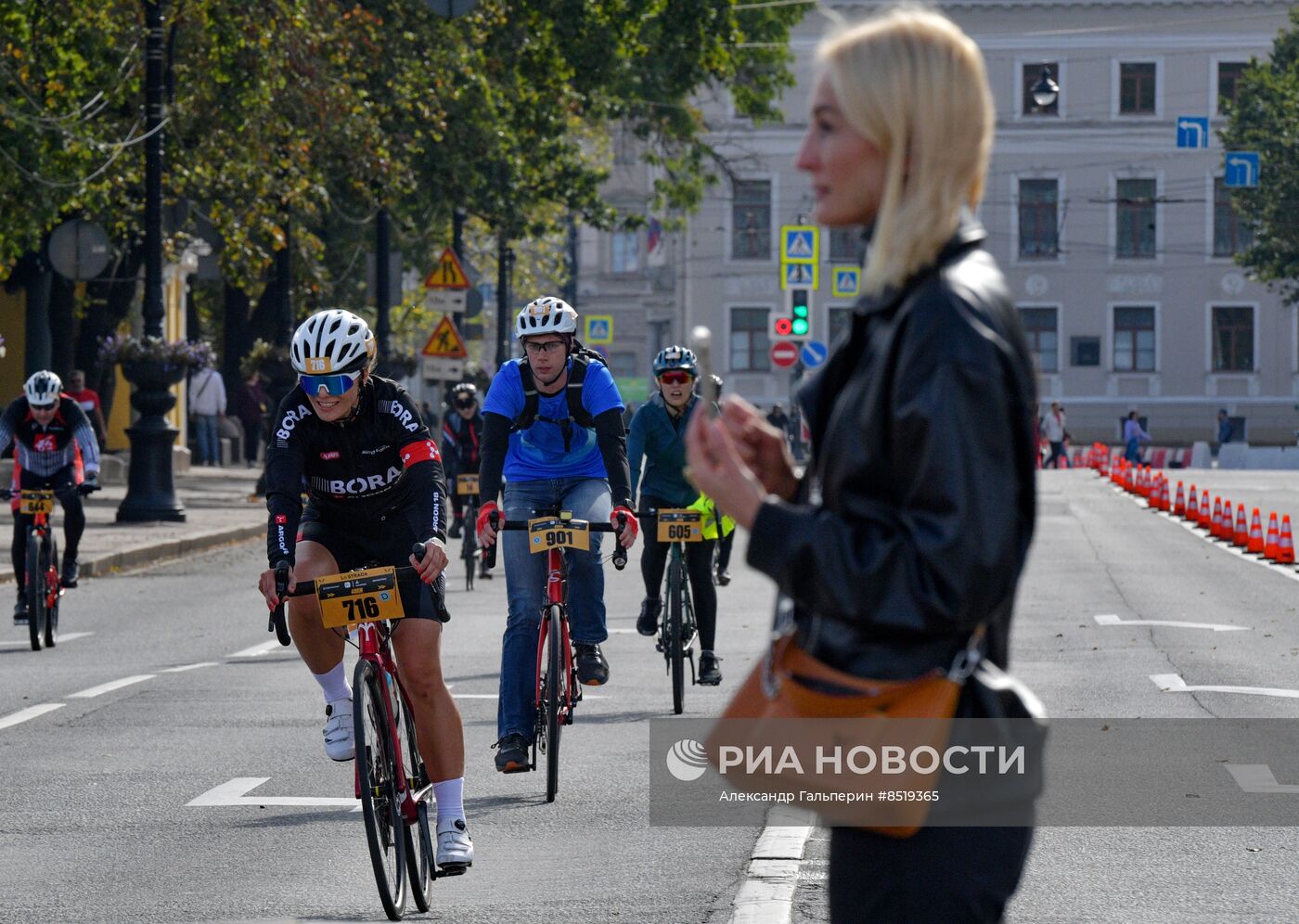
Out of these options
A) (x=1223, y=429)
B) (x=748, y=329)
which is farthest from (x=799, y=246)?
(x=748, y=329)

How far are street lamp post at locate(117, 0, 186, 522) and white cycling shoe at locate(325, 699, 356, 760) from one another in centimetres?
1772

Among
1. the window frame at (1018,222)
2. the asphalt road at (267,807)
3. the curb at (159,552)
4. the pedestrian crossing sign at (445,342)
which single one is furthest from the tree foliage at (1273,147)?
the asphalt road at (267,807)

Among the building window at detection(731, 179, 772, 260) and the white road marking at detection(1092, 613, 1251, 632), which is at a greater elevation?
the building window at detection(731, 179, 772, 260)

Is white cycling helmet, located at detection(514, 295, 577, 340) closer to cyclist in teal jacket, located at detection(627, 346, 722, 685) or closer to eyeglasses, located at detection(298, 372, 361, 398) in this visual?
eyeglasses, located at detection(298, 372, 361, 398)

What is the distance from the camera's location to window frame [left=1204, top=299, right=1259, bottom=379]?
73.0 m

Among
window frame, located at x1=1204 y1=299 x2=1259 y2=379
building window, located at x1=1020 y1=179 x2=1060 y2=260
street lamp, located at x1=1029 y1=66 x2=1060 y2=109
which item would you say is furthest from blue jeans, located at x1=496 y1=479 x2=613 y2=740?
building window, located at x1=1020 y1=179 x2=1060 y2=260

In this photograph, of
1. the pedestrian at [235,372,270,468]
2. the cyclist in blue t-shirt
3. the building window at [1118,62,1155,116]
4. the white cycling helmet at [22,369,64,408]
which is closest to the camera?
the cyclist in blue t-shirt

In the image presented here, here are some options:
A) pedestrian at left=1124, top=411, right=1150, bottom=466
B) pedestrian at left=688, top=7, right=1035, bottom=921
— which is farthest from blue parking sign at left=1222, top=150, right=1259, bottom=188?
pedestrian at left=688, top=7, right=1035, bottom=921

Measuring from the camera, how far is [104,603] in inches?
704

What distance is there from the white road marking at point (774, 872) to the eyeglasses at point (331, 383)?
1.82 meters

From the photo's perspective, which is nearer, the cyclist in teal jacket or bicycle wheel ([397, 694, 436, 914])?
bicycle wheel ([397, 694, 436, 914])

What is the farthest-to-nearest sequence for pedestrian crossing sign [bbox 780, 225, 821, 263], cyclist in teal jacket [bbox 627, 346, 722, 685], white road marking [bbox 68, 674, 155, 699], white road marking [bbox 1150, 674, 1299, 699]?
pedestrian crossing sign [bbox 780, 225, 821, 263], white road marking [bbox 68, 674, 155, 699], white road marking [bbox 1150, 674, 1299, 699], cyclist in teal jacket [bbox 627, 346, 722, 685]

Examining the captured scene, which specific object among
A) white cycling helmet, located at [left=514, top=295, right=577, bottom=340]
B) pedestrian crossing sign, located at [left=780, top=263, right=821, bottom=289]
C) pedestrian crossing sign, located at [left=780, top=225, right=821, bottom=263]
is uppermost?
pedestrian crossing sign, located at [left=780, top=225, right=821, bottom=263]

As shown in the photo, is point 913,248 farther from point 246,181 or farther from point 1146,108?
point 1146,108
